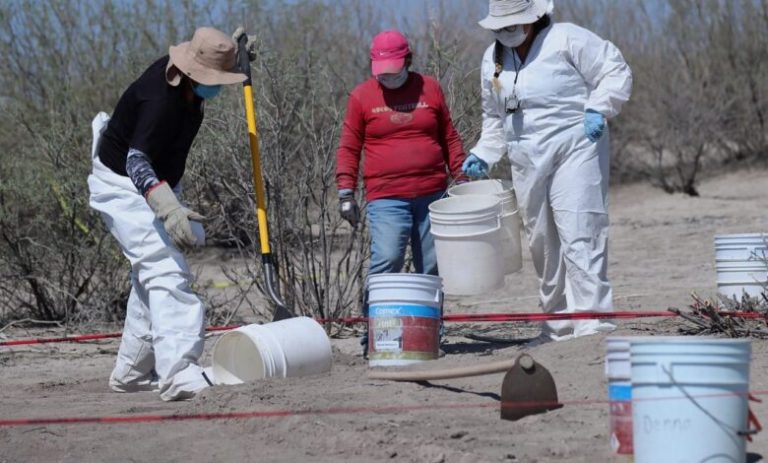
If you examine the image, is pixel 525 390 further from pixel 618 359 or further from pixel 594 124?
pixel 594 124

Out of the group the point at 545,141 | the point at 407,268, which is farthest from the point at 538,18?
the point at 407,268

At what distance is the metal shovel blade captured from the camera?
5125 mm

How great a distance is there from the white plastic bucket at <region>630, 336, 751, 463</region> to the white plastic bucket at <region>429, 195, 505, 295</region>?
291 centimetres

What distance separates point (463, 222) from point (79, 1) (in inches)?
348

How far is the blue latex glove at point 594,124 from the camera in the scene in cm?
672

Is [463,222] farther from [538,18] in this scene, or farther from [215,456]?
[215,456]

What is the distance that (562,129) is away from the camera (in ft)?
22.7

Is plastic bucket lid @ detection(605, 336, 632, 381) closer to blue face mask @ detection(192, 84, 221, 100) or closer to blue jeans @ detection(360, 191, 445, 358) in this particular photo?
blue face mask @ detection(192, 84, 221, 100)

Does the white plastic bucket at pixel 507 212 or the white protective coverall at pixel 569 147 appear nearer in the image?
the white protective coverall at pixel 569 147

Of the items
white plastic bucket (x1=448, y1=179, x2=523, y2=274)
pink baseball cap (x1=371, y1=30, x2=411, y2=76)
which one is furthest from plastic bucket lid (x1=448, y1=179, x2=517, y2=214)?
pink baseball cap (x1=371, y1=30, x2=411, y2=76)

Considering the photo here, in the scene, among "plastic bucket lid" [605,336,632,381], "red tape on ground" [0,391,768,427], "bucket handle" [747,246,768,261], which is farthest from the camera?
"bucket handle" [747,246,768,261]

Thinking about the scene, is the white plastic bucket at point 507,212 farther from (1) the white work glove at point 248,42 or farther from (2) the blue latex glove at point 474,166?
(1) the white work glove at point 248,42

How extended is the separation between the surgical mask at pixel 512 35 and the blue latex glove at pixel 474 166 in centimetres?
68

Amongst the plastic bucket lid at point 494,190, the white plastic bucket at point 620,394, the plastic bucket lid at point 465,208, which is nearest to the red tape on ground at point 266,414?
the white plastic bucket at point 620,394
